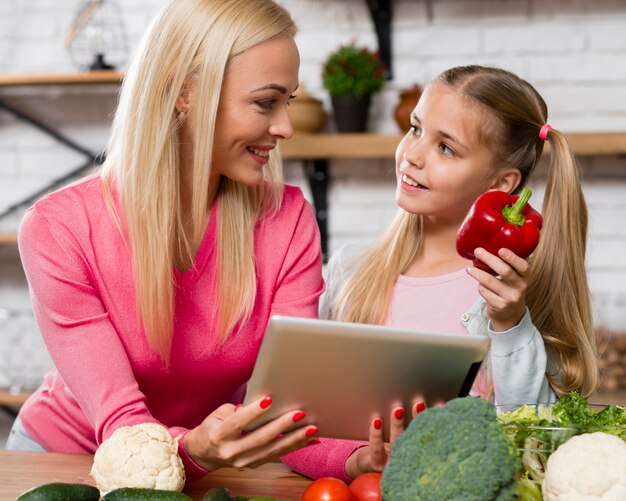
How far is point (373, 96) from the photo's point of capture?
3.29 metres

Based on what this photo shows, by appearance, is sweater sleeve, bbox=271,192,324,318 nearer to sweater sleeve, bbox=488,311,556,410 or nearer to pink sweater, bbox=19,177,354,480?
pink sweater, bbox=19,177,354,480

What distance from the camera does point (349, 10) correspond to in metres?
3.29

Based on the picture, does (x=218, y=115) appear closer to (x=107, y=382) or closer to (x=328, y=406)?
(x=107, y=382)

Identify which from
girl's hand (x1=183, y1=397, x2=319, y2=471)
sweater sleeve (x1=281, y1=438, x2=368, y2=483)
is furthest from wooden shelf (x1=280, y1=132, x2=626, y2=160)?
girl's hand (x1=183, y1=397, x2=319, y2=471)

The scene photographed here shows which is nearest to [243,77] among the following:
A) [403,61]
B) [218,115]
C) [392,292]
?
[218,115]

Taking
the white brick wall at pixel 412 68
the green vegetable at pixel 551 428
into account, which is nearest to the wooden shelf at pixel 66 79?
the white brick wall at pixel 412 68

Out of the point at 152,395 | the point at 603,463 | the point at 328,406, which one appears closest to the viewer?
the point at 603,463

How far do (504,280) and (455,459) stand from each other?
23.3 inches

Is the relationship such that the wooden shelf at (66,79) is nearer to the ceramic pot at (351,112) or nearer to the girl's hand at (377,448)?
the ceramic pot at (351,112)

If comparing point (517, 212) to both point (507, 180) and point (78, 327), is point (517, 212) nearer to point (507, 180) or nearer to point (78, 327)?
point (507, 180)

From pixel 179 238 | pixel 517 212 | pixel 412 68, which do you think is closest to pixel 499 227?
pixel 517 212

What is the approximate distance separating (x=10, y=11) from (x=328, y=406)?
290 cm

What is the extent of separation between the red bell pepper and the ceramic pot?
1552 millimetres

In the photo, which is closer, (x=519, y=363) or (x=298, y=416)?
(x=298, y=416)
